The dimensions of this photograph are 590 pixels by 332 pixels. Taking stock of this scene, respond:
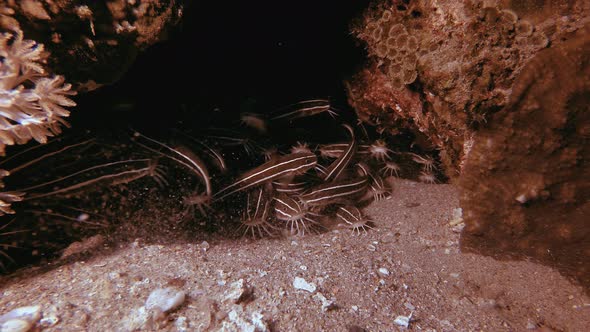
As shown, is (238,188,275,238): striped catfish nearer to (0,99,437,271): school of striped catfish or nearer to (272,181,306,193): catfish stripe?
A: (0,99,437,271): school of striped catfish

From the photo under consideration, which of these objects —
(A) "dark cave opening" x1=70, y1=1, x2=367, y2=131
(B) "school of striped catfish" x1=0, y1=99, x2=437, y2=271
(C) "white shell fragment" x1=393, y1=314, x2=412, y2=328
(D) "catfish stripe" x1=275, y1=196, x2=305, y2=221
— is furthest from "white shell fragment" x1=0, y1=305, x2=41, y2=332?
(D) "catfish stripe" x1=275, y1=196, x2=305, y2=221

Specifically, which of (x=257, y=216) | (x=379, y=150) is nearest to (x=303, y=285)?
(x=257, y=216)

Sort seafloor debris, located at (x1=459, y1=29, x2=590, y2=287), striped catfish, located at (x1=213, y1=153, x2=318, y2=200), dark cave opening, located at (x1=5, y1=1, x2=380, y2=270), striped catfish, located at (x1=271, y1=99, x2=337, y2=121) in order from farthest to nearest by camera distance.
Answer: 1. striped catfish, located at (x1=271, y1=99, x2=337, y2=121)
2. striped catfish, located at (x1=213, y1=153, x2=318, y2=200)
3. dark cave opening, located at (x1=5, y1=1, x2=380, y2=270)
4. seafloor debris, located at (x1=459, y1=29, x2=590, y2=287)

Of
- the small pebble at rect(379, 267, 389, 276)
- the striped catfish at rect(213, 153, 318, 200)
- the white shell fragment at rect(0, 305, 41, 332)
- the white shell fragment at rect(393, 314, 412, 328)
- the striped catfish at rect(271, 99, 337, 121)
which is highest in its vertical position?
the striped catfish at rect(271, 99, 337, 121)

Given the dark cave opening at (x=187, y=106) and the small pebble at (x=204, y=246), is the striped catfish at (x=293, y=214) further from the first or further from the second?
the small pebble at (x=204, y=246)

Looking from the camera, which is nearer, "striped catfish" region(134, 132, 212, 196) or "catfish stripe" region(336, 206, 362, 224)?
"striped catfish" region(134, 132, 212, 196)

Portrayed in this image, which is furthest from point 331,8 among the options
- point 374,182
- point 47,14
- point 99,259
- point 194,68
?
Answer: point 99,259

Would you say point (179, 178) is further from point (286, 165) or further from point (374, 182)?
point (374, 182)
